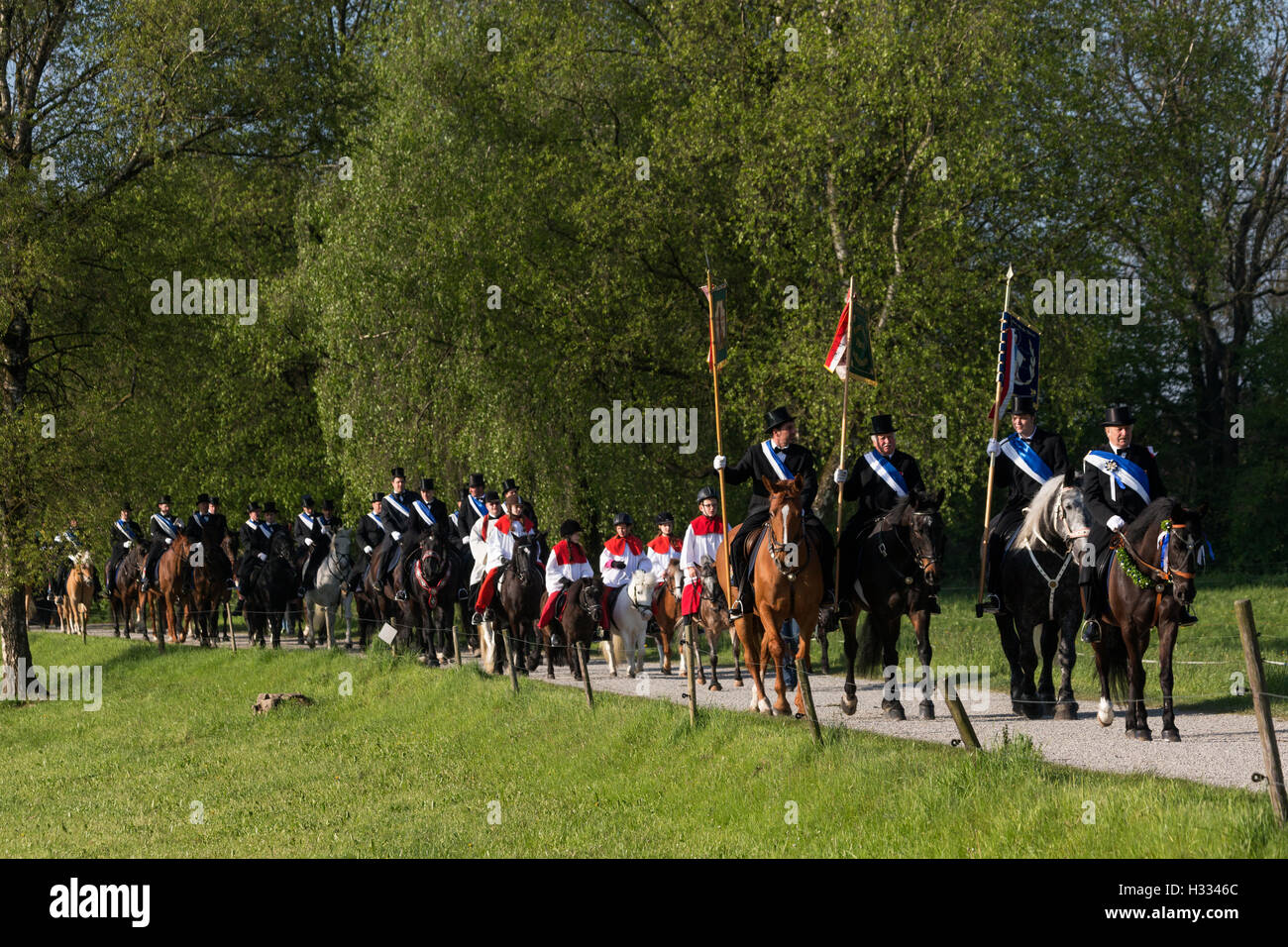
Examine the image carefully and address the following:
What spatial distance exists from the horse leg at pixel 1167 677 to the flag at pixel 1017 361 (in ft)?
11.8

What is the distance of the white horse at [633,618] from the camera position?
2072 centimetres

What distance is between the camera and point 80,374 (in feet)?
99.0

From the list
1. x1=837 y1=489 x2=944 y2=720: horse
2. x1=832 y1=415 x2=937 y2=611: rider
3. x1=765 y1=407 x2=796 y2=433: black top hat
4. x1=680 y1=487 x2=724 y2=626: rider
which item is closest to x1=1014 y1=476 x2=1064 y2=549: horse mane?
x1=837 y1=489 x2=944 y2=720: horse

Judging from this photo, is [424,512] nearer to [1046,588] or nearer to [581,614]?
[581,614]

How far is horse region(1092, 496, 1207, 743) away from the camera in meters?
12.2

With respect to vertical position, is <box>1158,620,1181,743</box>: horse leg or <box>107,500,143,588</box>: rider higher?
<box>107,500,143,588</box>: rider

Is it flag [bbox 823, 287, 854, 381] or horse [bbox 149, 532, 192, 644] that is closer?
flag [bbox 823, 287, 854, 381]

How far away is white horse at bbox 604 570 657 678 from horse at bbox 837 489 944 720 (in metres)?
5.67

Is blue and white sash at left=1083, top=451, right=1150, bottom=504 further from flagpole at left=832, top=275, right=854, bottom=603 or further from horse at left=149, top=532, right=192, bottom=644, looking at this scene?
horse at left=149, top=532, right=192, bottom=644

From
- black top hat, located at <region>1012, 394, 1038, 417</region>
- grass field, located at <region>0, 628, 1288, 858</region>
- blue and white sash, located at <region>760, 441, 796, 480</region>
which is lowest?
grass field, located at <region>0, 628, 1288, 858</region>

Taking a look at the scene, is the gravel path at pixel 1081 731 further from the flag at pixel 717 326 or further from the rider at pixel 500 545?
the flag at pixel 717 326

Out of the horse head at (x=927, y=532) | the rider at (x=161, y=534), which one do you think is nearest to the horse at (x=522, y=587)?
the horse head at (x=927, y=532)
